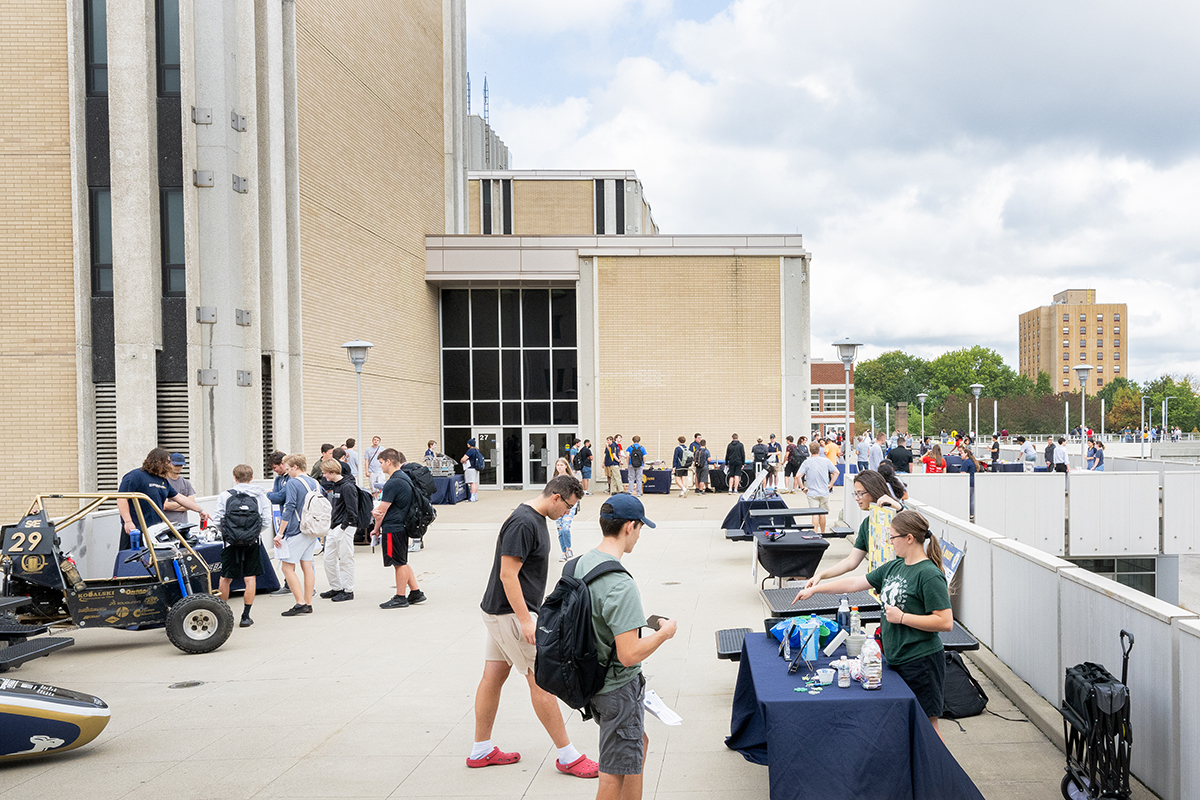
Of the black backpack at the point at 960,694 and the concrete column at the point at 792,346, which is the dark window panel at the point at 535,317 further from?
the black backpack at the point at 960,694

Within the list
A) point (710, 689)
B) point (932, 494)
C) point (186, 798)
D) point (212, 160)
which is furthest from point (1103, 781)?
point (212, 160)

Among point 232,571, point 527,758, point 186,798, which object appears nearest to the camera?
point 186,798

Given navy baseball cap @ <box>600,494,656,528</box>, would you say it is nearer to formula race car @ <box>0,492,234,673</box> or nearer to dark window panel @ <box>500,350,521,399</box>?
formula race car @ <box>0,492,234,673</box>

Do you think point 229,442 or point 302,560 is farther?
point 229,442

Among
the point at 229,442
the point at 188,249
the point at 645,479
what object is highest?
the point at 188,249

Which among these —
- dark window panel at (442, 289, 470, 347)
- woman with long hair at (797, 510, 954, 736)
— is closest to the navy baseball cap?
woman with long hair at (797, 510, 954, 736)

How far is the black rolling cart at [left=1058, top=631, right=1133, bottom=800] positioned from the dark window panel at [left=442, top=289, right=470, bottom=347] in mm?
29078

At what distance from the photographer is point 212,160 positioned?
18469 mm

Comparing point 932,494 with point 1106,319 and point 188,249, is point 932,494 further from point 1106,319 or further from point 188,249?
point 1106,319

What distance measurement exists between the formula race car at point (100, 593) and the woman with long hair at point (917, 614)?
659cm

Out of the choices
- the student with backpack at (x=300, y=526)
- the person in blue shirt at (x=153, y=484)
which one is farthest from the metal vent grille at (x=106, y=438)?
the student with backpack at (x=300, y=526)

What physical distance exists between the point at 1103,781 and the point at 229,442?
17.4m

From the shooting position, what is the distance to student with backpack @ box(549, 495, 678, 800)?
379 centimetres

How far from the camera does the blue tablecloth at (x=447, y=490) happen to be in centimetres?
2517
